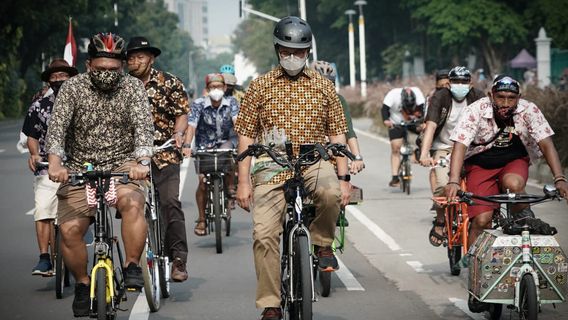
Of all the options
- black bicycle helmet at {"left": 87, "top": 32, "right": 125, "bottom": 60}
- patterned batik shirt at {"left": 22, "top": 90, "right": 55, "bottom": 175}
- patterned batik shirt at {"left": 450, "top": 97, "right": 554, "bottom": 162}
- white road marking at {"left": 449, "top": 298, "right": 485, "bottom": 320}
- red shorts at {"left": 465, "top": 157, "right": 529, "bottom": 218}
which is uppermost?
black bicycle helmet at {"left": 87, "top": 32, "right": 125, "bottom": 60}

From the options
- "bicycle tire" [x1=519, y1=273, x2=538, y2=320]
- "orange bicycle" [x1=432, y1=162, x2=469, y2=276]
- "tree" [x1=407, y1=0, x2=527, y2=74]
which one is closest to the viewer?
"bicycle tire" [x1=519, y1=273, x2=538, y2=320]

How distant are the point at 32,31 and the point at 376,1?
23.5 metres

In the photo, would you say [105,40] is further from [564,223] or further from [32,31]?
[32,31]

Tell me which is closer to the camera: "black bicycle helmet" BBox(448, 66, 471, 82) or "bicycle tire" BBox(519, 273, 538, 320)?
"bicycle tire" BBox(519, 273, 538, 320)

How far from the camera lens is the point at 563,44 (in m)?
49.4

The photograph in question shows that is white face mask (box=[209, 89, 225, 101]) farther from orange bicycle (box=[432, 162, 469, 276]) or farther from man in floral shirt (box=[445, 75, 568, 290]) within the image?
man in floral shirt (box=[445, 75, 568, 290])

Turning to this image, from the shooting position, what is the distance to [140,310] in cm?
858

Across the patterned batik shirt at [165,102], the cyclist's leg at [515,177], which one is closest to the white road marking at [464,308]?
the cyclist's leg at [515,177]

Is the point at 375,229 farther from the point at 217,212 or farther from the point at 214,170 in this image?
the point at 217,212

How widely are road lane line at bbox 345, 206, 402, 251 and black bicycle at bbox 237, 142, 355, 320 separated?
16.1 feet

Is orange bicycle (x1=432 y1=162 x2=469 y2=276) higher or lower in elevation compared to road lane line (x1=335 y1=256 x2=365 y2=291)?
higher

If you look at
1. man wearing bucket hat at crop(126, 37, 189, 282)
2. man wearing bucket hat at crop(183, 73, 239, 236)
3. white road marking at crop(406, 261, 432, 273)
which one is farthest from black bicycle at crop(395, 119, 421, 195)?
man wearing bucket hat at crop(126, 37, 189, 282)

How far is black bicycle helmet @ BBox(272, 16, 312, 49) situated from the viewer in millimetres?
7113

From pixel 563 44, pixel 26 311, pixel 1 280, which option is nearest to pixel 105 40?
pixel 26 311
